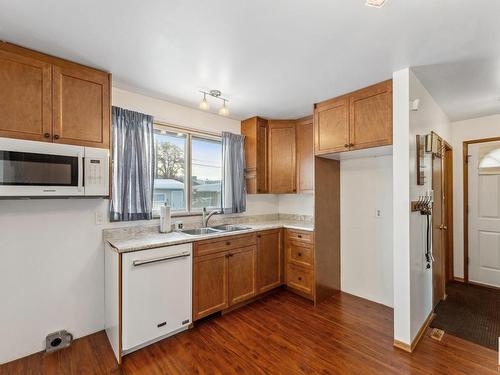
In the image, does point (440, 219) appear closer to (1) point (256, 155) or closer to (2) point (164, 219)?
(1) point (256, 155)

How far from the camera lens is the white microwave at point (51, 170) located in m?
1.73

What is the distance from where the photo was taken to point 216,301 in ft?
8.81

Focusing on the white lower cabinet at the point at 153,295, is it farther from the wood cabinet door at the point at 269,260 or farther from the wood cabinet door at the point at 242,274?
the wood cabinet door at the point at 269,260

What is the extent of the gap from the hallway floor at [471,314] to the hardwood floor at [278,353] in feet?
0.68

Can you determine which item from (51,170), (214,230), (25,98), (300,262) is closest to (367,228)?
(300,262)

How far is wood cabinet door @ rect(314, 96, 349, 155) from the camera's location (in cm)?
272

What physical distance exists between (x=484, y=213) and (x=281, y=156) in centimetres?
303

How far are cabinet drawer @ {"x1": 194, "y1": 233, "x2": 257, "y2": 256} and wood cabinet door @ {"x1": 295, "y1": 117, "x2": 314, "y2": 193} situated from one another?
1.00 metres

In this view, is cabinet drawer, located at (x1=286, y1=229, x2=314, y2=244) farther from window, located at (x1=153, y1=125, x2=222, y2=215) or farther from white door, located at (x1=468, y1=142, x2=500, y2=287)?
white door, located at (x1=468, y1=142, x2=500, y2=287)

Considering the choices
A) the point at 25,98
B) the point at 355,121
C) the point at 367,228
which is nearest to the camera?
the point at 25,98

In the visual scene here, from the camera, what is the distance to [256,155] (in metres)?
3.53

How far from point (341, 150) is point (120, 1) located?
7.60 ft

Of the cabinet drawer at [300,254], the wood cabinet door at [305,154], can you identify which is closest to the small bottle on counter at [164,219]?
the cabinet drawer at [300,254]

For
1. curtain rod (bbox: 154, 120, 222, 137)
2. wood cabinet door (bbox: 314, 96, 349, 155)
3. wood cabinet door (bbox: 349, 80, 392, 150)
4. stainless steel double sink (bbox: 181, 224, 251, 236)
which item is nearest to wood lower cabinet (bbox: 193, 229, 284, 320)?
stainless steel double sink (bbox: 181, 224, 251, 236)
